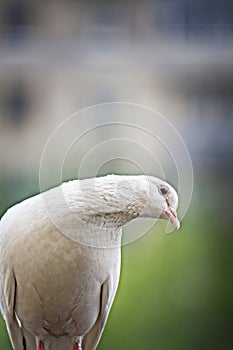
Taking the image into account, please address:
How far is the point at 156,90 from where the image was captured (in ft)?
4.19

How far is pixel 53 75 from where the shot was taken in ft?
4.20

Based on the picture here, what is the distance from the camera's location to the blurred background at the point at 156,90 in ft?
4.11

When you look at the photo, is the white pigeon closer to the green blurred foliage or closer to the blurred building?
the green blurred foliage

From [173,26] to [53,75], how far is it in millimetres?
286

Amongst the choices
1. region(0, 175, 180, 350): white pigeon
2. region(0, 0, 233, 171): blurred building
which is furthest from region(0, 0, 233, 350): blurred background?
region(0, 175, 180, 350): white pigeon

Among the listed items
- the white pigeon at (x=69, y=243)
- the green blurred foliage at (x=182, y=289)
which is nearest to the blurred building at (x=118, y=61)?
the green blurred foliage at (x=182, y=289)

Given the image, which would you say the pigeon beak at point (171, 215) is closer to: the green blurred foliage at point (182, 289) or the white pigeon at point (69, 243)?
the white pigeon at point (69, 243)

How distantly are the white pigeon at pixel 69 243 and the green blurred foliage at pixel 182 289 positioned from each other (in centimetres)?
40

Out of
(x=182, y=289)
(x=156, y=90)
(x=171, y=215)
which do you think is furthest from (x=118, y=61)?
(x=171, y=215)

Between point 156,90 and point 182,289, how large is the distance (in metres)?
0.44

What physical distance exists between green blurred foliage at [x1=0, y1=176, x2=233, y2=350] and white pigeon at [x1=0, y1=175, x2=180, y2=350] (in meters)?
0.40

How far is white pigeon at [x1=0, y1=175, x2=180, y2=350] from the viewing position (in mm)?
717

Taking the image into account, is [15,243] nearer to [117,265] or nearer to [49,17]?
[117,265]

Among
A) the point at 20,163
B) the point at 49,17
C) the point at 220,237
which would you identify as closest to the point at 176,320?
the point at 220,237
